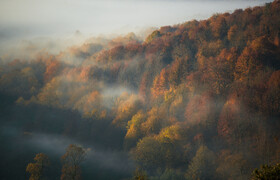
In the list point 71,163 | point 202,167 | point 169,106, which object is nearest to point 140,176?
point 202,167

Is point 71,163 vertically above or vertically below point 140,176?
below

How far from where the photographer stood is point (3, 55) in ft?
540

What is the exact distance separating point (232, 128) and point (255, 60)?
65.7 feet

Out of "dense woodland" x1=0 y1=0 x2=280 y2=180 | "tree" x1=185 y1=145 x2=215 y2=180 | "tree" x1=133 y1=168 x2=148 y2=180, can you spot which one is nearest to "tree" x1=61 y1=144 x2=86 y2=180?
"dense woodland" x1=0 y1=0 x2=280 y2=180

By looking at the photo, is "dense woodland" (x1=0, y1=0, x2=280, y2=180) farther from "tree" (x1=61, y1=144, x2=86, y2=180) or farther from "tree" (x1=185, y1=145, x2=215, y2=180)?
"tree" (x1=61, y1=144, x2=86, y2=180)

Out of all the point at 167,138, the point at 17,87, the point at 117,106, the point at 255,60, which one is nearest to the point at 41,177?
the point at 167,138

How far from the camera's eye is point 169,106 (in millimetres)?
66562

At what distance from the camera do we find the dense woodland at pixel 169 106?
44.3m

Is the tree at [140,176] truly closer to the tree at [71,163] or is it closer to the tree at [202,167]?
the tree at [202,167]

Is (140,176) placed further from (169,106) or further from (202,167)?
(169,106)

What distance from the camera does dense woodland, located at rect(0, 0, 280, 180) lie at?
4432 centimetres

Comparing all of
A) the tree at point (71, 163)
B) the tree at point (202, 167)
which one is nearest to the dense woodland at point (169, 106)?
the tree at point (202, 167)

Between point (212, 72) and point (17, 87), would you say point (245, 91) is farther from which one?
point (17, 87)

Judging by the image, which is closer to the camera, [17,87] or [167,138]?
[167,138]
